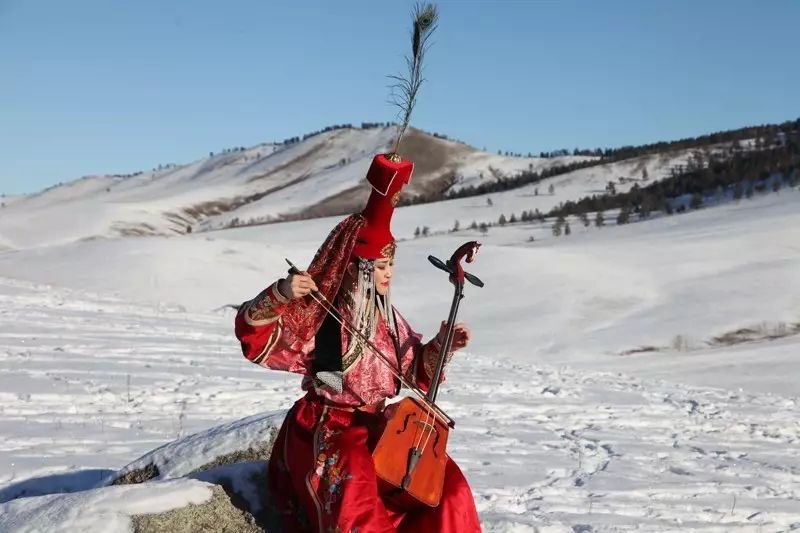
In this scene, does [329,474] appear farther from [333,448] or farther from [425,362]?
[425,362]

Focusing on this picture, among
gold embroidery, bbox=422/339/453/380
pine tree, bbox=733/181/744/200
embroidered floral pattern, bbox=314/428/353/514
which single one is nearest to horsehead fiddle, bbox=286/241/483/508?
embroidered floral pattern, bbox=314/428/353/514

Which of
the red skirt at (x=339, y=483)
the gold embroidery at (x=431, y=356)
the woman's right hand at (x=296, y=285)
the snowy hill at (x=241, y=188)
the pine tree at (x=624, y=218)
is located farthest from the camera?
the snowy hill at (x=241, y=188)

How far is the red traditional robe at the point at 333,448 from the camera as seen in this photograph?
11.5 feet

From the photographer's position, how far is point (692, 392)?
1190 cm

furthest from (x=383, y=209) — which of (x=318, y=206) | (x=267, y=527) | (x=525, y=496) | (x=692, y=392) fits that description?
(x=318, y=206)

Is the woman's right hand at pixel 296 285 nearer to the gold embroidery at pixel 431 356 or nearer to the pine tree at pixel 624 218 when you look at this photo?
the gold embroidery at pixel 431 356

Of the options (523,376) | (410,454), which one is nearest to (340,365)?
(410,454)

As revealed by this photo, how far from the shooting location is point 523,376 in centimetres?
1270

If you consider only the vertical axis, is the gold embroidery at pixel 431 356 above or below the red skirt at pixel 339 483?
above

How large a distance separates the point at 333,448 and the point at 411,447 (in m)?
0.35

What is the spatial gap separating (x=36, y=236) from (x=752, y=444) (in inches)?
2211

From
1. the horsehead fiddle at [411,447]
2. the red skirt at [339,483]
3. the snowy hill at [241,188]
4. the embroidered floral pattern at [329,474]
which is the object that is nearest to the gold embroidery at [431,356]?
the horsehead fiddle at [411,447]

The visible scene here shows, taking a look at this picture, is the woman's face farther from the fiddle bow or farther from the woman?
the fiddle bow

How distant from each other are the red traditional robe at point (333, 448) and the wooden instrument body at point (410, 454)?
6 centimetres
